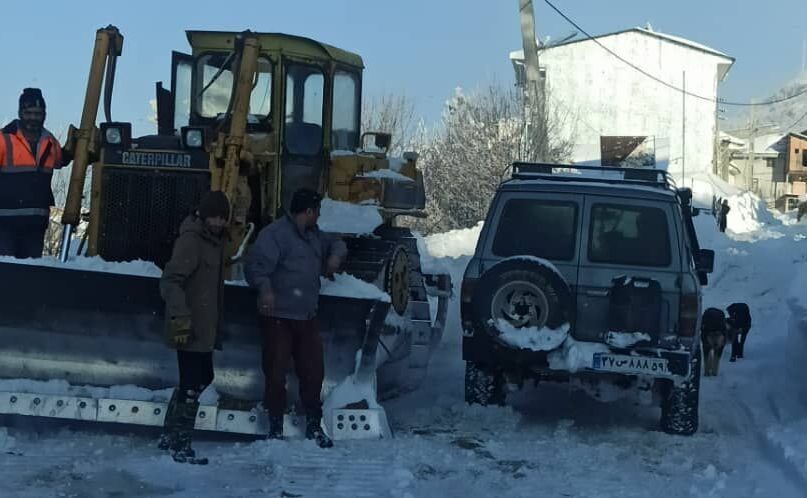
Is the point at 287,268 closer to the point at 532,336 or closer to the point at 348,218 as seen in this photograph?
the point at 532,336

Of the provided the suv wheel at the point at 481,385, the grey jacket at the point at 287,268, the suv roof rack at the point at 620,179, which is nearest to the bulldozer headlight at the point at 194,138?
the grey jacket at the point at 287,268

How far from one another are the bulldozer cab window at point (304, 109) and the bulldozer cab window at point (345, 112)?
0.23 m

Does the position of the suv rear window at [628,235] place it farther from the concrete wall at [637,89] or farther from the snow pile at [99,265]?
the concrete wall at [637,89]

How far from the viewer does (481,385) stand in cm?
886

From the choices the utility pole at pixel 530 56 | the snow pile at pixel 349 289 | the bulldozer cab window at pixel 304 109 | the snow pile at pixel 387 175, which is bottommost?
the snow pile at pixel 349 289

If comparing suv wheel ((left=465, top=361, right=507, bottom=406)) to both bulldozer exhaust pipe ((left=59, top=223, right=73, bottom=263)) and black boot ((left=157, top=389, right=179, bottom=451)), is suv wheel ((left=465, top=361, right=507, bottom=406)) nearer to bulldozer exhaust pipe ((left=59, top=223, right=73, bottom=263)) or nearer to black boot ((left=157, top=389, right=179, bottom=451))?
black boot ((left=157, top=389, right=179, bottom=451))

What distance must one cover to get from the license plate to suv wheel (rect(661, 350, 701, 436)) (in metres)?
0.39

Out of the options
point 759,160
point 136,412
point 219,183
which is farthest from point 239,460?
point 759,160

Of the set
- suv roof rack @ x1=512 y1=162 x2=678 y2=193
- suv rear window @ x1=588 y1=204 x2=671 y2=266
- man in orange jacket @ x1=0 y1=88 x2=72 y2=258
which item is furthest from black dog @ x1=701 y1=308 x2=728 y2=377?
man in orange jacket @ x1=0 y1=88 x2=72 y2=258

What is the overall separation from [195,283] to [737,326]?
8.15 m

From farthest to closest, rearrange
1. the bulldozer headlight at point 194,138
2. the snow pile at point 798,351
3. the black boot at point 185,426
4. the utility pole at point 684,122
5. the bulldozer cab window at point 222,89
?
the utility pole at point 684,122
the snow pile at point 798,351
the bulldozer cab window at point 222,89
the bulldozer headlight at point 194,138
the black boot at point 185,426

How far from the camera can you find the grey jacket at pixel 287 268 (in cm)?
750

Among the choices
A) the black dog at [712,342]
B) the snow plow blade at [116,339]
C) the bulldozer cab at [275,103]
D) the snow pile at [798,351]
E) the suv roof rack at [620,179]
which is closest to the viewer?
the snow plow blade at [116,339]

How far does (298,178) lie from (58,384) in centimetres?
295
